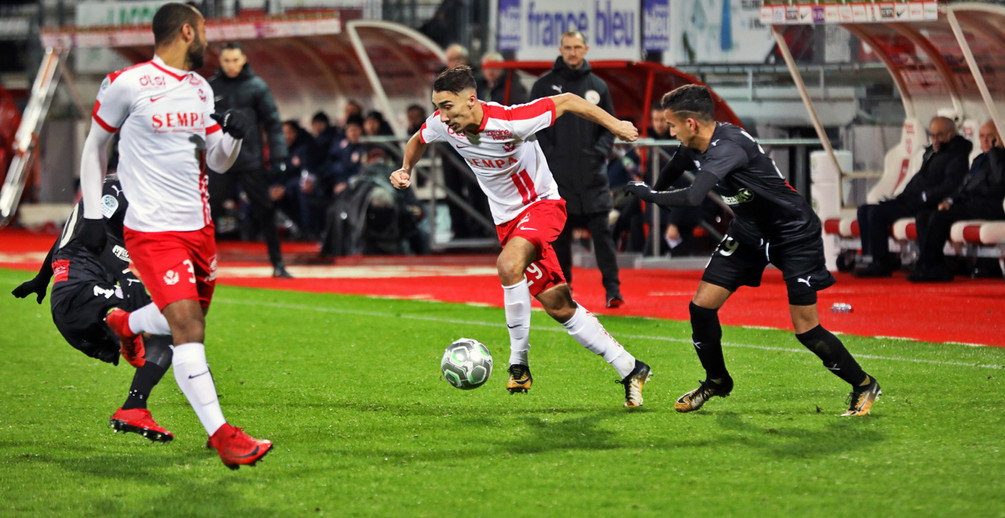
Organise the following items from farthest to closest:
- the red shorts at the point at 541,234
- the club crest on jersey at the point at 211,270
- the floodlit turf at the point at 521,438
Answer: the red shorts at the point at 541,234 → the club crest on jersey at the point at 211,270 → the floodlit turf at the point at 521,438

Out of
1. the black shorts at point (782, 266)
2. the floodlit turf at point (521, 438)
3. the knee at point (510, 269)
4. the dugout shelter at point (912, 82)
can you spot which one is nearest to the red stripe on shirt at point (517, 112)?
the knee at point (510, 269)

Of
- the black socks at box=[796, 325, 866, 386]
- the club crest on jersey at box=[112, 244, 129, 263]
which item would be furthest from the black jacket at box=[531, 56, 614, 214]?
the black socks at box=[796, 325, 866, 386]

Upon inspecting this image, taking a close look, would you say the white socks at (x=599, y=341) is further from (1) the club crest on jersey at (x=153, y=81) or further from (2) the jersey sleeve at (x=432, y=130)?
(1) the club crest on jersey at (x=153, y=81)

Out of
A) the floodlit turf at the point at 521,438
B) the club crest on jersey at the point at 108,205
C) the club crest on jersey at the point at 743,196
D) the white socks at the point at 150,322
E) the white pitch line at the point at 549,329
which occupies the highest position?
the club crest on jersey at the point at 743,196

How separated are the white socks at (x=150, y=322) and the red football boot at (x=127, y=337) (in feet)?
0.32

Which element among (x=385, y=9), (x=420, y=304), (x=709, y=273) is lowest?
(x=420, y=304)

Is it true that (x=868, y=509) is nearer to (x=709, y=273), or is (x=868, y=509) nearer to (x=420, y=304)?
(x=709, y=273)

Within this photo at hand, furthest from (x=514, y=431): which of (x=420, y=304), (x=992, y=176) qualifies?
(x=992, y=176)

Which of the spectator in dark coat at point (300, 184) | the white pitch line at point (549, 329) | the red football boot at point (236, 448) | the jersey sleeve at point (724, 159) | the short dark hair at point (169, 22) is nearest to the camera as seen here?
the red football boot at point (236, 448)

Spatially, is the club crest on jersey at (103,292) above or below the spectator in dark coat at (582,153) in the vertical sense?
below

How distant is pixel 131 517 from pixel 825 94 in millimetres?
12761

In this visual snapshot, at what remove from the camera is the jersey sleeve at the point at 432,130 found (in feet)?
22.7

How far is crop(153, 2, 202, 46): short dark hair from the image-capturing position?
5.46m

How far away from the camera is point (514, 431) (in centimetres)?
595
